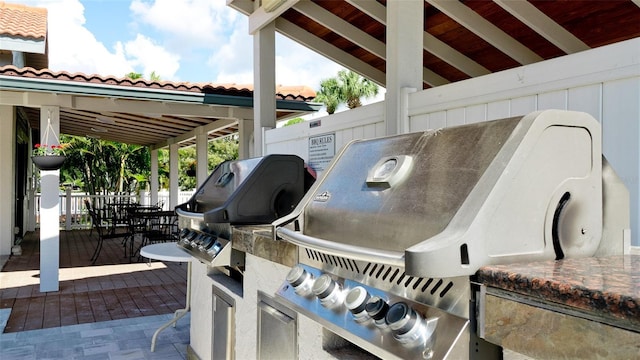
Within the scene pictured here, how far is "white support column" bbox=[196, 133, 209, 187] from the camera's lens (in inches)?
378

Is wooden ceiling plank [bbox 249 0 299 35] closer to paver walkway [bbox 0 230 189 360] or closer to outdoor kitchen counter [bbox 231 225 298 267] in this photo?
outdoor kitchen counter [bbox 231 225 298 267]

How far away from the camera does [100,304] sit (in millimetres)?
5254

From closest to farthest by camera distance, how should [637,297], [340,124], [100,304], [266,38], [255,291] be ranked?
[637,297] → [255,291] → [340,124] → [266,38] → [100,304]

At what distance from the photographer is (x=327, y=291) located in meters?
1.40

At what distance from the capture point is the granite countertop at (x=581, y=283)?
764 millimetres

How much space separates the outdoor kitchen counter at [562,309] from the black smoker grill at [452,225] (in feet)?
0.21

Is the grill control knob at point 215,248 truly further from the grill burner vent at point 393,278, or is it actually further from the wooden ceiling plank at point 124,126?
the wooden ceiling plank at point 124,126

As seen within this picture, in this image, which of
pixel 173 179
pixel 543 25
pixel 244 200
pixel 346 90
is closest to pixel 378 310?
pixel 244 200

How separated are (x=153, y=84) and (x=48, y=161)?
5.09 feet

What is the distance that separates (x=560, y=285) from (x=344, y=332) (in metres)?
0.60

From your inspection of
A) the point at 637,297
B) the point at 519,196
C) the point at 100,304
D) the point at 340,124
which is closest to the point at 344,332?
the point at 519,196

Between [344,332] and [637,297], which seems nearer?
[637,297]

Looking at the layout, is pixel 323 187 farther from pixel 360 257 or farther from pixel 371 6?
pixel 371 6

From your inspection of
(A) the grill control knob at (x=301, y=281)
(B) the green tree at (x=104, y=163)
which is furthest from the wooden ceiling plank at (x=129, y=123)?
(A) the grill control knob at (x=301, y=281)
